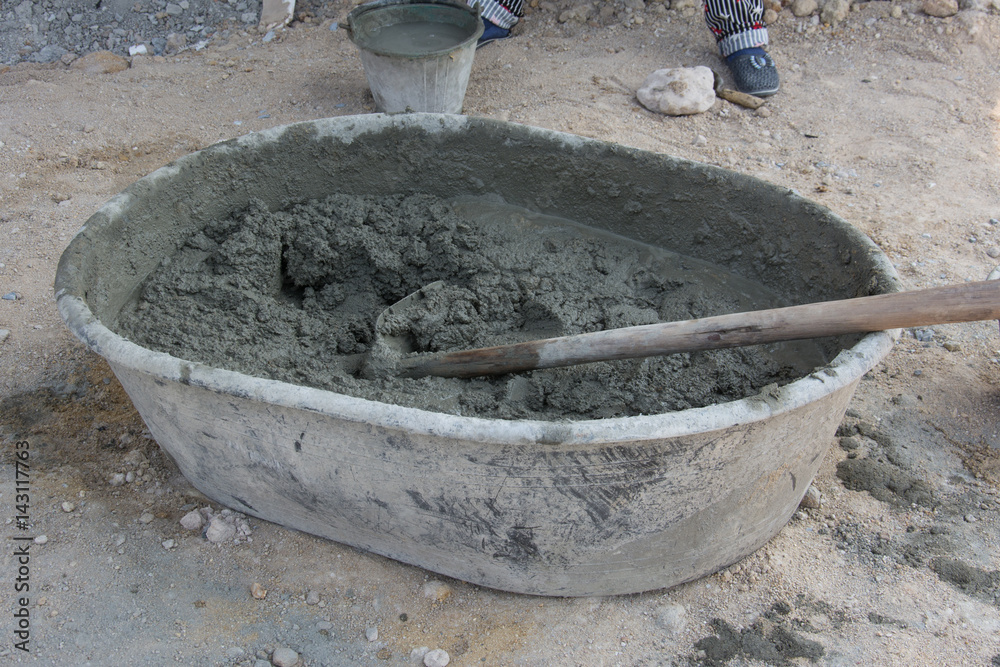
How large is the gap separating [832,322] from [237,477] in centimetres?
156

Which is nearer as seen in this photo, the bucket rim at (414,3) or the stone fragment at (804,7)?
the bucket rim at (414,3)

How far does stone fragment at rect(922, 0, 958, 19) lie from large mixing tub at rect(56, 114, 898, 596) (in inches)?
134

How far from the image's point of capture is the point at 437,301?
8.07 feet

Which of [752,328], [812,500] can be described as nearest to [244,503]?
[752,328]

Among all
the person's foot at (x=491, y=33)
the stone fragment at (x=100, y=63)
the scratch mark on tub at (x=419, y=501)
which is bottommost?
the stone fragment at (x=100, y=63)

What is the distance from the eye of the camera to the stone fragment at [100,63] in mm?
4773

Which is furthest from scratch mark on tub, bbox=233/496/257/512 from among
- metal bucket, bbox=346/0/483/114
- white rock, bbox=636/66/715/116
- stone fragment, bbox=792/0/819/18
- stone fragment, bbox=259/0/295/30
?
stone fragment, bbox=792/0/819/18

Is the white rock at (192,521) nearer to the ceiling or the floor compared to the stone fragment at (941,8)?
nearer to the floor

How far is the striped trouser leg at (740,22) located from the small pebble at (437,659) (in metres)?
3.88

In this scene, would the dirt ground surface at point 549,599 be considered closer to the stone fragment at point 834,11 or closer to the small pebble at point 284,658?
the small pebble at point 284,658


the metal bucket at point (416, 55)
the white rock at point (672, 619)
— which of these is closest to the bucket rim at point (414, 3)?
the metal bucket at point (416, 55)

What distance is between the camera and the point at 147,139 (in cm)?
408

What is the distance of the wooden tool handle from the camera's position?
163 cm

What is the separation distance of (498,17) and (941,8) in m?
2.80
